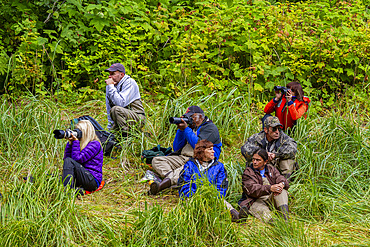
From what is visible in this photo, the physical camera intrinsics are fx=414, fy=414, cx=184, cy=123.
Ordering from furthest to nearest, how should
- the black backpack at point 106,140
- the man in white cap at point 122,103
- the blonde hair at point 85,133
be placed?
1. the man in white cap at point 122,103
2. the black backpack at point 106,140
3. the blonde hair at point 85,133

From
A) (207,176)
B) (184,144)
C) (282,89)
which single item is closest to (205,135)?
(184,144)

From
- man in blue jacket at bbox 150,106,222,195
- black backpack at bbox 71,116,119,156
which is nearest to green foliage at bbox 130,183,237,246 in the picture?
man in blue jacket at bbox 150,106,222,195

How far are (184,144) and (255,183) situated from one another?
3.90 feet

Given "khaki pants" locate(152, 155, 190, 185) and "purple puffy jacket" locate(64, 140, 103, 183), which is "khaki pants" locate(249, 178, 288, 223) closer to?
"khaki pants" locate(152, 155, 190, 185)

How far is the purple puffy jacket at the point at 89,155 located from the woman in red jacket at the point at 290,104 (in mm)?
2281

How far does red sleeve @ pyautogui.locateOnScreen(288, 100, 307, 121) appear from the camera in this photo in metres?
5.49

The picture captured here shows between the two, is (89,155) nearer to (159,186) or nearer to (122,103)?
(159,186)

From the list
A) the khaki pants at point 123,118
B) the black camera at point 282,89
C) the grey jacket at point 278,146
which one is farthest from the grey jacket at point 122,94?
the black camera at point 282,89

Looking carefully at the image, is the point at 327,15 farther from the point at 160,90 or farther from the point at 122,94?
the point at 122,94

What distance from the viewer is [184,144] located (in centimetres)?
532

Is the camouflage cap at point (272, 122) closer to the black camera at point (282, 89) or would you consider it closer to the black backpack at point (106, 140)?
the black camera at point (282, 89)

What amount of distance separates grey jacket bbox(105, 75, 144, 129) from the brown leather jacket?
2.15 metres

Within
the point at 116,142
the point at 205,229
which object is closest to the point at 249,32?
the point at 116,142

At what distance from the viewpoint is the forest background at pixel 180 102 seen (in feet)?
12.5
